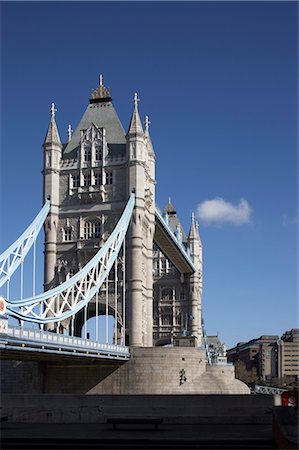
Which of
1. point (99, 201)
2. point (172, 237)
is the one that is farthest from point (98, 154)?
point (172, 237)

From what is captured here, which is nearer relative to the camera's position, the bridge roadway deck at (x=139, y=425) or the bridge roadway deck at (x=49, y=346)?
the bridge roadway deck at (x=139, y=425)

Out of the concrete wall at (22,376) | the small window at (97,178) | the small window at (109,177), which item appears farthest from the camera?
the small window at (97,178)

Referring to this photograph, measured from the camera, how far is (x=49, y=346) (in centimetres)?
3909

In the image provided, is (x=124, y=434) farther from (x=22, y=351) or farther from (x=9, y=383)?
Answer: (x=9, y=383)

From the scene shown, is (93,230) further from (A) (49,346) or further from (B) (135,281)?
(A) (49,346)

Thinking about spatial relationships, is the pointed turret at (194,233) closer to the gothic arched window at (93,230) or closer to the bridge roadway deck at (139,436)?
the gothic arched window at (93,230)

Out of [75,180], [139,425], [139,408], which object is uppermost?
[75,180]

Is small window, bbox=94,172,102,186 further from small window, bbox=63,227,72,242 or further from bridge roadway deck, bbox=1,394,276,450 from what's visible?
bridge roadway deck, bbox=1,394,276,450

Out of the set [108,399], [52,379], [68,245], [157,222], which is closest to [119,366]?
[52,379]

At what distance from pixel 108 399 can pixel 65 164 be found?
35650mm

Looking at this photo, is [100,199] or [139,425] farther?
[100,199]

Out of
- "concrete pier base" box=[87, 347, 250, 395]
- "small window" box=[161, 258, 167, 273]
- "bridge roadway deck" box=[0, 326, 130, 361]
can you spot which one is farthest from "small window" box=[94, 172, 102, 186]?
"small window" box=[161, 258, 167, 273]

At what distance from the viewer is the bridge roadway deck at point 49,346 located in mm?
35344

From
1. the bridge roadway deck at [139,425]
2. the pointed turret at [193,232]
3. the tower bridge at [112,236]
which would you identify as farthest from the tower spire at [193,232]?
the bridge roadway deck at [139,425]
